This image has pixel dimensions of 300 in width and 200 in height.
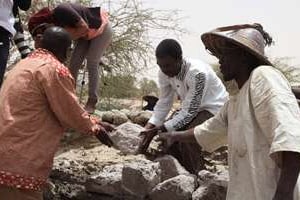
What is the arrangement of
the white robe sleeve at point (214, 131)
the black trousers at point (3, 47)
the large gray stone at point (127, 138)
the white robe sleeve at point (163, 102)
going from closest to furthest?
the white robe sleeve at point (214, 131), the black trousers at point (3, 47), the white robe sleeve at point (163, 102), the large gray stone at point (127, 138)

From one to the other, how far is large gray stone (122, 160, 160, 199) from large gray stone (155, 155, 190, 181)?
0.43 feet

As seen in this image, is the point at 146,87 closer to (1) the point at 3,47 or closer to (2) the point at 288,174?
(1) the point at 3,47

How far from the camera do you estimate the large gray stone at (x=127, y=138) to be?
577 cm

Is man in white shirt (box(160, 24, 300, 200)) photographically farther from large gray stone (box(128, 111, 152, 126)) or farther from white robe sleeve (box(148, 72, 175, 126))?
large gray stone (box(128, 111, 152, 126))

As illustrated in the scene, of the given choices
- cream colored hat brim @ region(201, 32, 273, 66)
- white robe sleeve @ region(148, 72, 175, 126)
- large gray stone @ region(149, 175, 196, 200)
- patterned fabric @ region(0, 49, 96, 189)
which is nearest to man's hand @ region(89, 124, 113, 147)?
patterned fabric @ region(0, 49, 96, 189)

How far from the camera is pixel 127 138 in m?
5.79

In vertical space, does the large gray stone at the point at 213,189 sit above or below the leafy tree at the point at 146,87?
above

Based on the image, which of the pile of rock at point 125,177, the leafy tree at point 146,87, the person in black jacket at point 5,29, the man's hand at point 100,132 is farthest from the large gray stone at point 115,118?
the man's hand at point 100,132

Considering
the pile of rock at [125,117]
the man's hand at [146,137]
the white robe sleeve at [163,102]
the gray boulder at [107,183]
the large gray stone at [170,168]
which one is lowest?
the pile of rock at [125,117]

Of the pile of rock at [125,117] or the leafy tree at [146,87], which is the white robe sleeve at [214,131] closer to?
the pile of rock at [125,117]

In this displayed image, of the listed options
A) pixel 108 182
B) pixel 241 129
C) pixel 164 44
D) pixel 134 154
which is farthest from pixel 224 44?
pixel 134 154

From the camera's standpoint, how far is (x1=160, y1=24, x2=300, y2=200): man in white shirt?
98.8 inches

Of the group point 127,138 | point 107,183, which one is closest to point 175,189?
point 107,183

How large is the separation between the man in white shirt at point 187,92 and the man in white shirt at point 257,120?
6.40 ft
